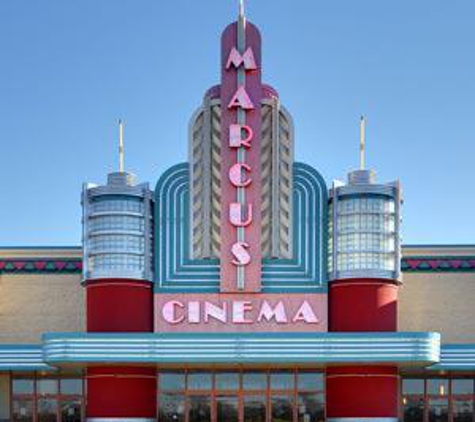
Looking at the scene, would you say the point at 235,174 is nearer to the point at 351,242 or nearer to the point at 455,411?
the point at 351,242

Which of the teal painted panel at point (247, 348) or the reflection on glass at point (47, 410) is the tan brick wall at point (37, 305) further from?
the teal painted panel at point (247, 348)

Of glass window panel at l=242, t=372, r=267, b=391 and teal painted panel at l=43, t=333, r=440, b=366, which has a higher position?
teal painted panel at l=43, t=333, r=440, b=366

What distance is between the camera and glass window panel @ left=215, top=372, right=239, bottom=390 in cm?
3778

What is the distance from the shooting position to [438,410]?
38938mm

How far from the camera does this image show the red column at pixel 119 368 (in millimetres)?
34938

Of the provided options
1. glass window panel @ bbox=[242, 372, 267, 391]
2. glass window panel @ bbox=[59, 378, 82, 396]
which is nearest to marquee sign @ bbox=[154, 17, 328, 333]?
glass window panel @ bbox=[242, 372, 267, 391]

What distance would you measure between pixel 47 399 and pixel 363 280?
13.9 m

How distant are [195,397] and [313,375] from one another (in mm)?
4674

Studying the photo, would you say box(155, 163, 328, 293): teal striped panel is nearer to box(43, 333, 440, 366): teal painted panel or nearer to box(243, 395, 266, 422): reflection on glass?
box(43, 333, 440, 366): teal painted panel

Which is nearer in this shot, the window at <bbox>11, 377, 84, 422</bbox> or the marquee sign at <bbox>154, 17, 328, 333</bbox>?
the marquee sign at <bbox>154, 17, 328, 333</bbox>

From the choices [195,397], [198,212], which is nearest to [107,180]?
[198,212]

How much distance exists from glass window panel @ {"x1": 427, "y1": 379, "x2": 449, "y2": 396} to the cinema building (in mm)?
1935

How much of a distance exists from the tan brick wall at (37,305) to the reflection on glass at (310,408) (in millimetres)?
9476

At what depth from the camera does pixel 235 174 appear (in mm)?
35906
